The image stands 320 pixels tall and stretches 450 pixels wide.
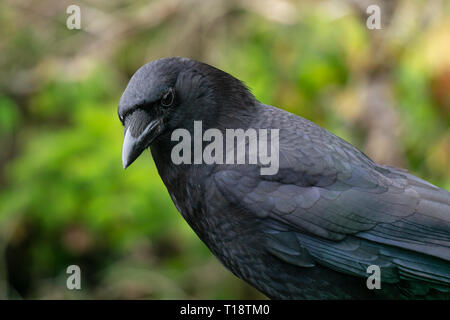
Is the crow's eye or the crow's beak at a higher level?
the crow's eye

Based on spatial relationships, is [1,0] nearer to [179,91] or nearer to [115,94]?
[115,94]

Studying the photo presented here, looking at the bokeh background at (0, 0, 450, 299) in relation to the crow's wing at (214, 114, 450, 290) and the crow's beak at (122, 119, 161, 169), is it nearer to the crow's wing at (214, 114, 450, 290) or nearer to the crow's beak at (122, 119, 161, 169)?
the crow's wing at (214, 114, 450, 290)

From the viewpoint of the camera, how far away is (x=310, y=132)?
2461 mm

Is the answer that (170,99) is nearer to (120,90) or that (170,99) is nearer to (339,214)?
(339,214)

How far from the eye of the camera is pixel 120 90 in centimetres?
578

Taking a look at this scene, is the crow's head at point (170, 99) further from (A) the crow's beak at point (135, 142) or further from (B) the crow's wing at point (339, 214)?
(B) the crow's wing at point (339, 214)

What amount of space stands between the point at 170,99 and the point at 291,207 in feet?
2.02

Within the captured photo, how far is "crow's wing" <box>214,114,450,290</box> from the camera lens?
2.27 meters

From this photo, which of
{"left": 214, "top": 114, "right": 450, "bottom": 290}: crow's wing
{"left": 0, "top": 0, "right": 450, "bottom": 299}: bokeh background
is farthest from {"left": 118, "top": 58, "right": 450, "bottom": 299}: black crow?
{"left": 0, "top": 0, "right": 450, "bottom": 299}: bokeh background

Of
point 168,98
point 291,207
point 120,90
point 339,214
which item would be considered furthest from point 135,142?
point 120,90

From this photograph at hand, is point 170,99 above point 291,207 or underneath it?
above

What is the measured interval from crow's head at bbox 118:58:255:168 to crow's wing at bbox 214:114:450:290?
0.25 metres

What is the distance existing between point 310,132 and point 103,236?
10.2 ft

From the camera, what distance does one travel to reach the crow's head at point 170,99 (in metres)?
2.19
